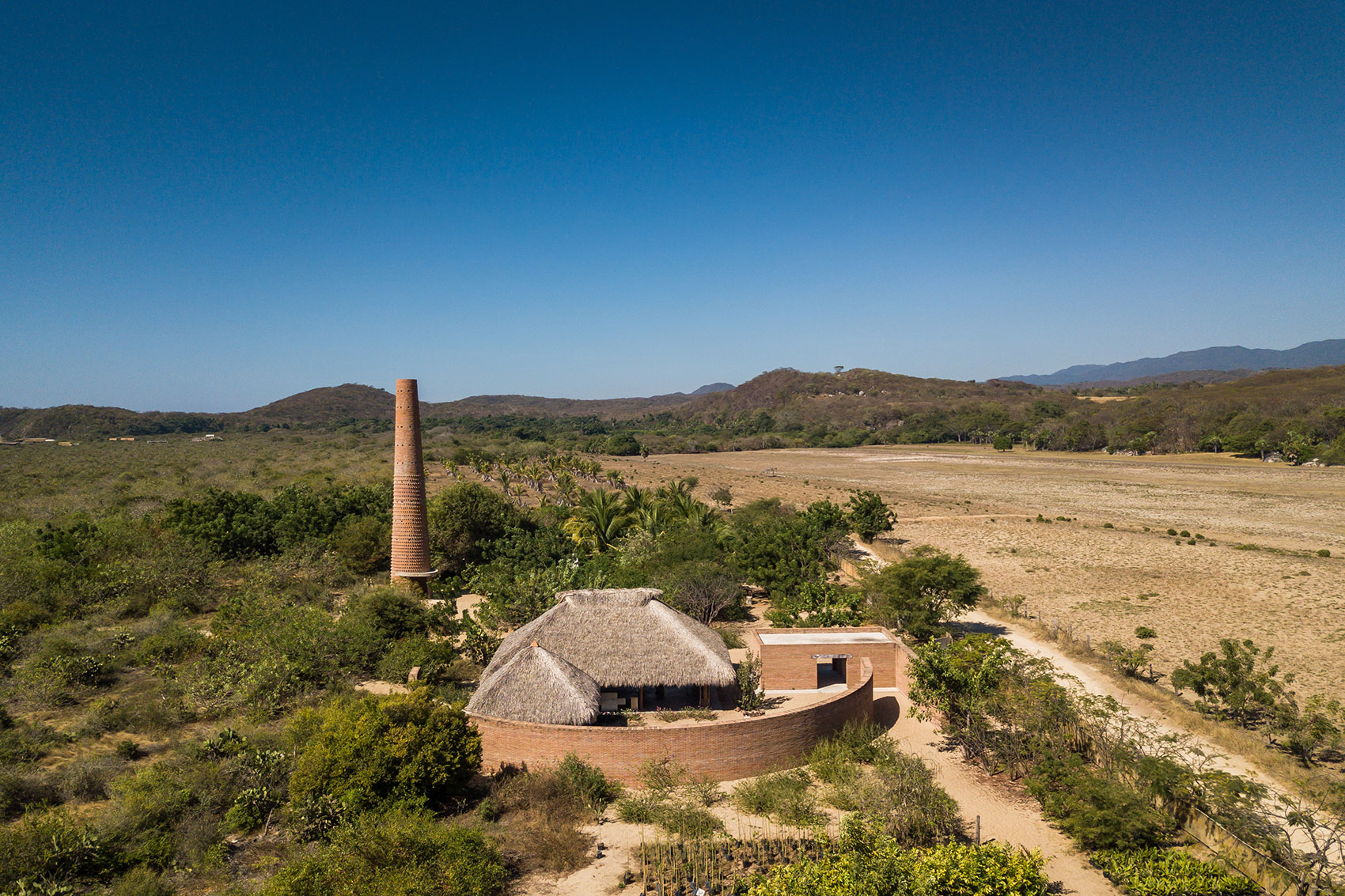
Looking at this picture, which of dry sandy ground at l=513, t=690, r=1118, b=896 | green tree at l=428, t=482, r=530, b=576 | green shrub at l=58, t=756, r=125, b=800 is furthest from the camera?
green tree at l=428, t=482, r=530, b=576

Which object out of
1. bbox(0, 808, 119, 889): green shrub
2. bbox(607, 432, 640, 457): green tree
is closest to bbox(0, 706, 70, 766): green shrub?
bbox(0, 808, 119, 889): green shrub

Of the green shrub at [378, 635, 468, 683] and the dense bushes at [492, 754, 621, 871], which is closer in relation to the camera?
the dense bushes at [492, 754, 621, 871]

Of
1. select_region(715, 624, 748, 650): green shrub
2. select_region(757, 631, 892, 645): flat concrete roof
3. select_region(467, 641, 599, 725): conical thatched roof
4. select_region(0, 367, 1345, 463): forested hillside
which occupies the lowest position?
select_region(715, 624, 748, 650): green shrub

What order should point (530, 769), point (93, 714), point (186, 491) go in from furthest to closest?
point (186, 491)
point (93, 714)
point (530, 769)

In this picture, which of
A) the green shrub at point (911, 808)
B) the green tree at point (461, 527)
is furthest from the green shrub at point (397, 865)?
the green tree at point (461, 527)

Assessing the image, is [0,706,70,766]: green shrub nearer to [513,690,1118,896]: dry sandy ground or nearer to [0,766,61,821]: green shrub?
[0,766,61,821]: green shrub

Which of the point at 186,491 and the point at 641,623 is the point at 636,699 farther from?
the point at 186,491

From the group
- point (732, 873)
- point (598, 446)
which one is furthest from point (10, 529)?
point (598, 446)

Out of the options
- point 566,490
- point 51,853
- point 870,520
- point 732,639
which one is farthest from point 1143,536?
point 51,853
